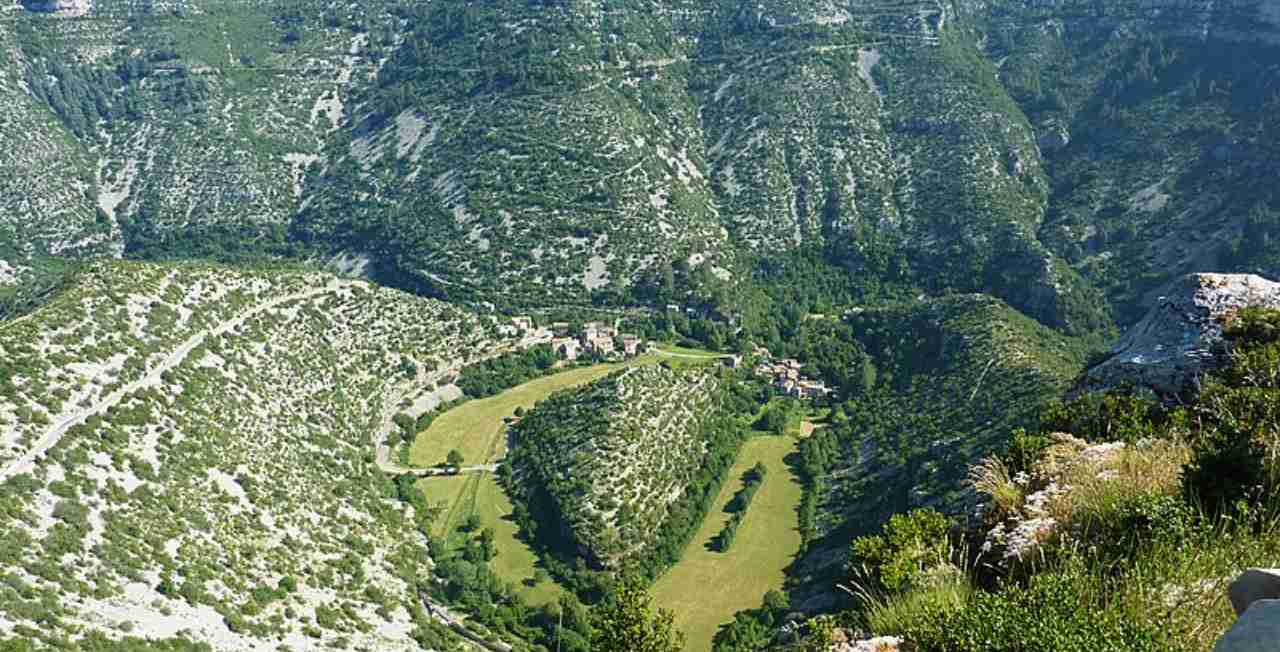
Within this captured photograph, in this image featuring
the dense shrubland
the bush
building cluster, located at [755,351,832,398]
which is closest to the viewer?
the dense shrubland

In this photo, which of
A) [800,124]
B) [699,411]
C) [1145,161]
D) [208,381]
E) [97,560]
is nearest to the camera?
[97,560]

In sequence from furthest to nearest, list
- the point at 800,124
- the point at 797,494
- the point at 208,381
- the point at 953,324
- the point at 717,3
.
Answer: the point at 717,3, the point at 800,124, the point at 953,324, the point at 797,494, the point at 208,381

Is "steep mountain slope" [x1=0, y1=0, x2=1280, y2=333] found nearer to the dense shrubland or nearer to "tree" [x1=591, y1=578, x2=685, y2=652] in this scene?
"tree" [x1=591, y1=578, x2=685, y2=652]

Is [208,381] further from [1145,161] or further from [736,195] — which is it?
[1145,161]

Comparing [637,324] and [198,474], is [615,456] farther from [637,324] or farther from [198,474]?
[637,324]

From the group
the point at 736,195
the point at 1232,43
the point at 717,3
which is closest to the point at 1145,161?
the point at 1232,43

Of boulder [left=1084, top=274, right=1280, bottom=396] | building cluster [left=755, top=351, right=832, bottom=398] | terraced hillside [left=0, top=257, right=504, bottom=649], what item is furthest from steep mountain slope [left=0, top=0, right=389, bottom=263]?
boulder [left=1084, top=274, right=1280, bottom=396]
